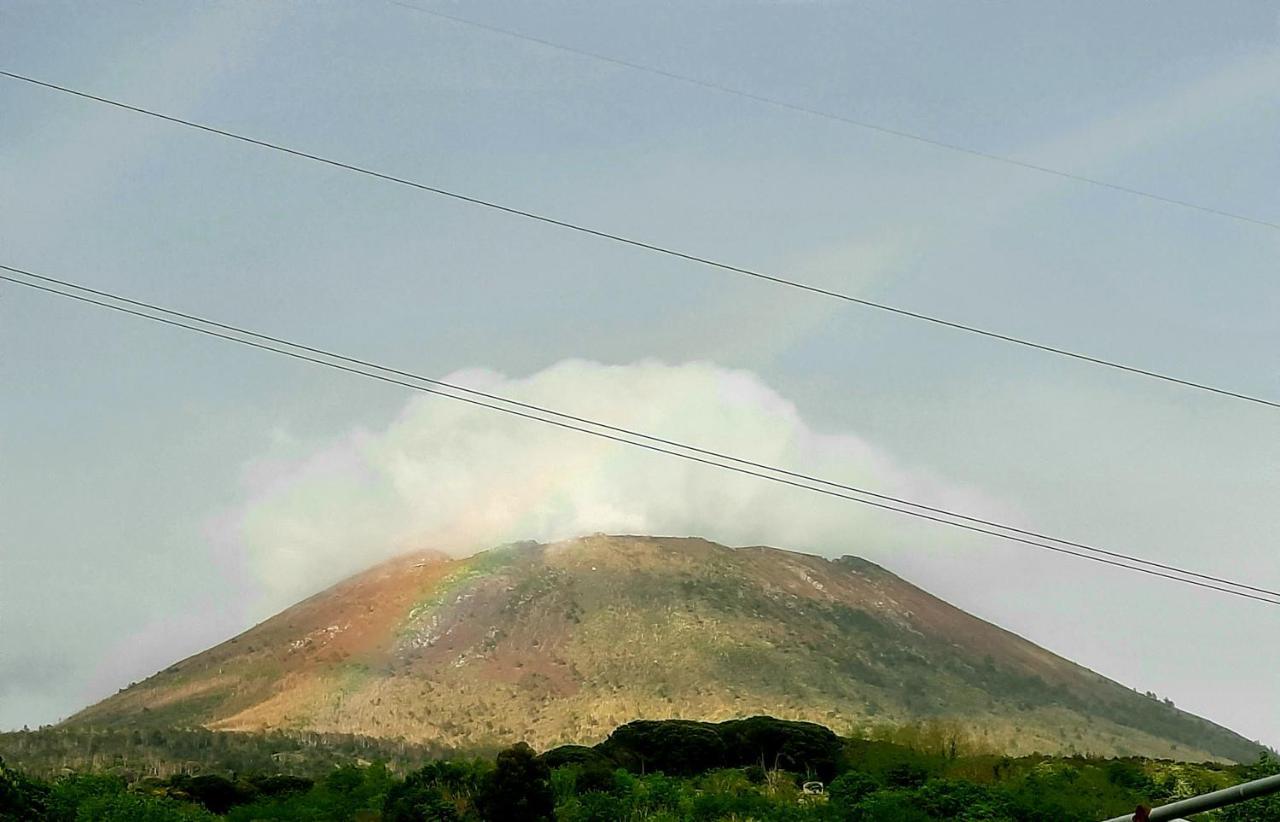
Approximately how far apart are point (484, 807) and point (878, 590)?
447 ft

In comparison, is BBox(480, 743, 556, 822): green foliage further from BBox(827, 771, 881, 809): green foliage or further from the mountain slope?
the mountain slope

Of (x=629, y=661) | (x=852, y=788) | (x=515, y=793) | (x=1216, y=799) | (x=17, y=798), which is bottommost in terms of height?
(x=1216, y=799)

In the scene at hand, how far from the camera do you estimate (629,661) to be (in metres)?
131

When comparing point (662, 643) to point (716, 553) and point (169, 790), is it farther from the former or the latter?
point (169, 790)

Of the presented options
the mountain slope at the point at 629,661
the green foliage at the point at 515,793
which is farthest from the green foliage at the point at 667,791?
the mountain slope at the point at 629,661

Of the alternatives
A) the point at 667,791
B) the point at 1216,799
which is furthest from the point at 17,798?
the point at 1216,799

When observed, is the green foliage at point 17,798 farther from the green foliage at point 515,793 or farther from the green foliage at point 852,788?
the green foliage at point 852,788

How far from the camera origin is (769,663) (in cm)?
12912

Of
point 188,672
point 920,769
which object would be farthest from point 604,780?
point 188,672

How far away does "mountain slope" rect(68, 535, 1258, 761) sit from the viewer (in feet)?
388

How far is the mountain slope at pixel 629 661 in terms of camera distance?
118312mm

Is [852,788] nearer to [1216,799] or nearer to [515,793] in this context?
[515,793]

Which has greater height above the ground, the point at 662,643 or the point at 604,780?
the point at 662,643

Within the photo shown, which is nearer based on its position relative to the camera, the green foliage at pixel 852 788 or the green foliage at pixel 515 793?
the green foliage at pixel 515 793
